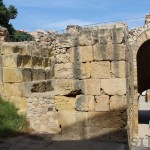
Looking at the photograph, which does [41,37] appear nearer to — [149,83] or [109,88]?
[109,88]

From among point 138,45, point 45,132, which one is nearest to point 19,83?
point 45,132

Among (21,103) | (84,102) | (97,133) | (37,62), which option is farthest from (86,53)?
(37,62)

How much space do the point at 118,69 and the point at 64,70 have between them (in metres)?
1.21

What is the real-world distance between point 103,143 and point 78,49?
6.71ft

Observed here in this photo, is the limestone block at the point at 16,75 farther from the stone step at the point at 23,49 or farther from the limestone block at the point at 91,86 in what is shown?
the limestone block at the point at 91,86

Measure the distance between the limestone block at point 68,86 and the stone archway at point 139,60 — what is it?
265 inches

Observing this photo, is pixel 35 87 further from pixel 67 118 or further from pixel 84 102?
pixel 84 102

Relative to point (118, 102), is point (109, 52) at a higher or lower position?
higher

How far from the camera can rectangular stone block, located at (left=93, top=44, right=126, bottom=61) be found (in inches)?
270

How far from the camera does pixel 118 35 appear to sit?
6.85 meters

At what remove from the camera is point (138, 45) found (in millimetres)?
16672

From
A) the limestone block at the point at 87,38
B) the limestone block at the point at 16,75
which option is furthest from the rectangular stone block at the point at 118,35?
the limestone block at the point at 16,75

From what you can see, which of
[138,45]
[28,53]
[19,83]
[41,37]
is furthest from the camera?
[138,45]

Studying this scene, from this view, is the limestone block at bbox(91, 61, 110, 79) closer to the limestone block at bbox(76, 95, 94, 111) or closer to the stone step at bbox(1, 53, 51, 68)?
the limestone block at bbox(76, 95, 94, 111)
